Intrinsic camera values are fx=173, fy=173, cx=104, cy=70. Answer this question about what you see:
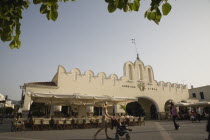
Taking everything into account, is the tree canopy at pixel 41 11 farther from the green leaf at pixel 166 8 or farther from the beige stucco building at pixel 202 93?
the beige stucco building at pixel 202 93

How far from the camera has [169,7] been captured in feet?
7.83

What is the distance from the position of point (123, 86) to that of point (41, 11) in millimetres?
21239

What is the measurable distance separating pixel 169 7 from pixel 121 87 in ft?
69.5

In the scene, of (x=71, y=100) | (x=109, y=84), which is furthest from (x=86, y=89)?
(x=71, y=100)

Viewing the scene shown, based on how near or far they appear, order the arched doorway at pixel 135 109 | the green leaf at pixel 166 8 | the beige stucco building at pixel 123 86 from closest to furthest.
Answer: the green leaf at pixel 166 8
the beige stucco building at pixel 123 86
the arched doorway at pixel 135 109

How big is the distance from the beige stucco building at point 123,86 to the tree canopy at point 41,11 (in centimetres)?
1516

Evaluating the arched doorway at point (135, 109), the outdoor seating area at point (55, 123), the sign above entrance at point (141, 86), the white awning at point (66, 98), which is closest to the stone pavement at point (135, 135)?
the outdoor seating area at point (55, 123)

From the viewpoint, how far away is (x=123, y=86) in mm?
23453

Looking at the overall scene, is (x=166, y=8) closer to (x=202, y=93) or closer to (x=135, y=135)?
(x=135, y=135)

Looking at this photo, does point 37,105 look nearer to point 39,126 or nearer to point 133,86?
point 39,126

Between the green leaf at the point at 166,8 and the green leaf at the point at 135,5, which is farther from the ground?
the green leaf at the point at 135,5

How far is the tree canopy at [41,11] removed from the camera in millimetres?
2584

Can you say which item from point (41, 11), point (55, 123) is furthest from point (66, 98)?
point (41, 11)

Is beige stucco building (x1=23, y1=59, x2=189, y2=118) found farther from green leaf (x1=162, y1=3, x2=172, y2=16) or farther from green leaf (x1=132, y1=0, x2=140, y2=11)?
green leaf (x1=162, y1=3, x2=172, y2=16)
